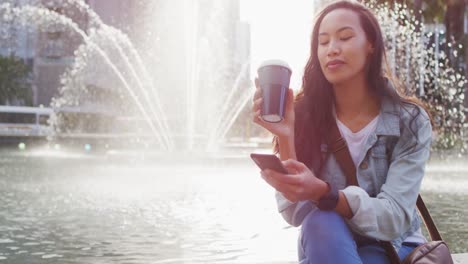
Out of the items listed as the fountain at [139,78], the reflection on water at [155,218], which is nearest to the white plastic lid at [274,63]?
the reflection on water at [155,218]

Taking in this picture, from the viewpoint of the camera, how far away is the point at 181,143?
92.0 feet

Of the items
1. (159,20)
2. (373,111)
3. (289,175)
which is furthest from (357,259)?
(159,20)

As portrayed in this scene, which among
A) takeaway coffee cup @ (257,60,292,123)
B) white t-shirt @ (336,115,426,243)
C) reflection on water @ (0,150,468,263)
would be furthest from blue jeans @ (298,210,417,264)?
reflection on water @ (0,150,468,263)

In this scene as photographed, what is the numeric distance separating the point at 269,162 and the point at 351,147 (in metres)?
0.46

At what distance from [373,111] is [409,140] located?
0.18 metres

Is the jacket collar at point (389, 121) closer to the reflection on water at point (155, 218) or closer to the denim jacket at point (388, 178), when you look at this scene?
the denim jacket at point (388, 178)

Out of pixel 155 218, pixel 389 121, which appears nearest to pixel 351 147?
pixel 389 121

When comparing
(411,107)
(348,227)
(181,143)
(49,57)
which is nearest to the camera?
(348,227)

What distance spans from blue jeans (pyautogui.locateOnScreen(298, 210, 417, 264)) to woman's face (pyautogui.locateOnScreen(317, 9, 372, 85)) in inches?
18.5

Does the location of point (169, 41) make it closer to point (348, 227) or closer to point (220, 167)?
point (220, 167)

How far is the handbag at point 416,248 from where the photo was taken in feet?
6.69

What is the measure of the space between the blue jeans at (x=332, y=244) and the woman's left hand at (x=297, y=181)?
0.10 metres

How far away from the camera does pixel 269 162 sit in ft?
6.18

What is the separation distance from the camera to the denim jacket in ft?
6.68
